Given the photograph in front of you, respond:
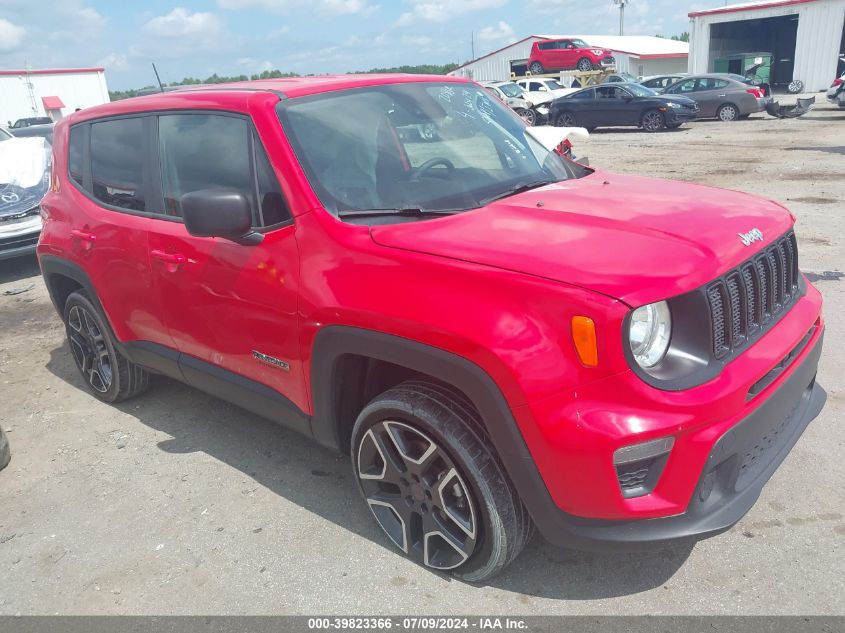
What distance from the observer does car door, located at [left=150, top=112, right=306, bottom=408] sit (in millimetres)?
2875

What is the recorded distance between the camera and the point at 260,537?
308 centimetres

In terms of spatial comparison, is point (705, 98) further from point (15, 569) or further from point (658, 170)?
point (15, 569)

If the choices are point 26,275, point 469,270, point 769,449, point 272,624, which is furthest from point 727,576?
point 26,275

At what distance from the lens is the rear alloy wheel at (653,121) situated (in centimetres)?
2023

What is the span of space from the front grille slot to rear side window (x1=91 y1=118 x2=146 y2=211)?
2777 mm

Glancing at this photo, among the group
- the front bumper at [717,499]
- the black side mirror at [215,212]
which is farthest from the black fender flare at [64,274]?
the front bumper at [717,499]

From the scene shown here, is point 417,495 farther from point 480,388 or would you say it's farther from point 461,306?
point 461,306

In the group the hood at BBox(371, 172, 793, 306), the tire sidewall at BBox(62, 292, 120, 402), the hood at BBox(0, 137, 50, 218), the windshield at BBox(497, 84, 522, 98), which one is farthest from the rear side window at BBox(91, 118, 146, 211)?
the windshield at BBox(497, 84, 522, 98)

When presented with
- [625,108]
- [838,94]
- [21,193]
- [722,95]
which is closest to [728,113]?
[722,95]

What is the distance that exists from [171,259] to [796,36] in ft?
135

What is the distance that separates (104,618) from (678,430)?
2.23m

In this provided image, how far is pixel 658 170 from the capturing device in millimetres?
12781

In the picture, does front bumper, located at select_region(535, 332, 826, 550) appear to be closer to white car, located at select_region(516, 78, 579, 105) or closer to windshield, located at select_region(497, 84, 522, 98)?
white car, located at select_region(516, 78, 579, 105)

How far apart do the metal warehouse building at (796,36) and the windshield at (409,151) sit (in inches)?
1323
